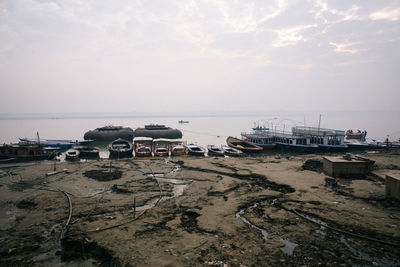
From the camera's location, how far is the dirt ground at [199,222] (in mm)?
8961

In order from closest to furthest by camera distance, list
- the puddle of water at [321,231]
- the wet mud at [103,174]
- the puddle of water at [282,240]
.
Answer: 1. the puddle of water at [282,240]
2. the puddle of water at [321,231]
3. the wet mud at [103,174]

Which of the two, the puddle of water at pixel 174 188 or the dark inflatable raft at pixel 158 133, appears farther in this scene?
the dark inflatable raft at pixel 158 133

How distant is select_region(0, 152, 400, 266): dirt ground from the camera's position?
29.4ft

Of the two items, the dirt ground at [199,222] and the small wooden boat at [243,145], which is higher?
the dirt ground at [199,222]

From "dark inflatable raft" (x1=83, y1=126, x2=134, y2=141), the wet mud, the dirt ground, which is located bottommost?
"dark inflatable raft" (x1=83, y1=126, x2=134, y2=141)

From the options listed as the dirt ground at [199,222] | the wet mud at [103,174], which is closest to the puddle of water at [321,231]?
the dirt ground at [199,222]

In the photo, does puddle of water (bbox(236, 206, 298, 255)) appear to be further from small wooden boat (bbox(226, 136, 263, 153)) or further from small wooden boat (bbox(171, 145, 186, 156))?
small wooden boat (bbox(226, 136, 263, 153))

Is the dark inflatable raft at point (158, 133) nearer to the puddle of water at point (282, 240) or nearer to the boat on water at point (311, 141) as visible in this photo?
the boat on water at point (311, 141)

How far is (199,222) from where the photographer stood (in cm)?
1171

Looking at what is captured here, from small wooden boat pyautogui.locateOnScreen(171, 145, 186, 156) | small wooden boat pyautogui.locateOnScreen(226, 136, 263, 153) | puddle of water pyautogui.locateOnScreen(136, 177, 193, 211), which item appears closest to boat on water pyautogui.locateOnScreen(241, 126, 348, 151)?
small wooden boat pyautogui.locateOnScreen(226, 136, 263, 153)

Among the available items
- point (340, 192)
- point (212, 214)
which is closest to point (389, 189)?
point (340, 192)

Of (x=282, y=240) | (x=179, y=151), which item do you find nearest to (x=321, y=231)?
(x=282, y=240)

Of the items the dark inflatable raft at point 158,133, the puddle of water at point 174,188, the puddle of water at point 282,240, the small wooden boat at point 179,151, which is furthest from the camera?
the dark inflatable raft at point 158,133

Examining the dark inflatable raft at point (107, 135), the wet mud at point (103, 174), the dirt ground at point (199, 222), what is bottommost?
the dark inflatable raft at point (107, 135)
